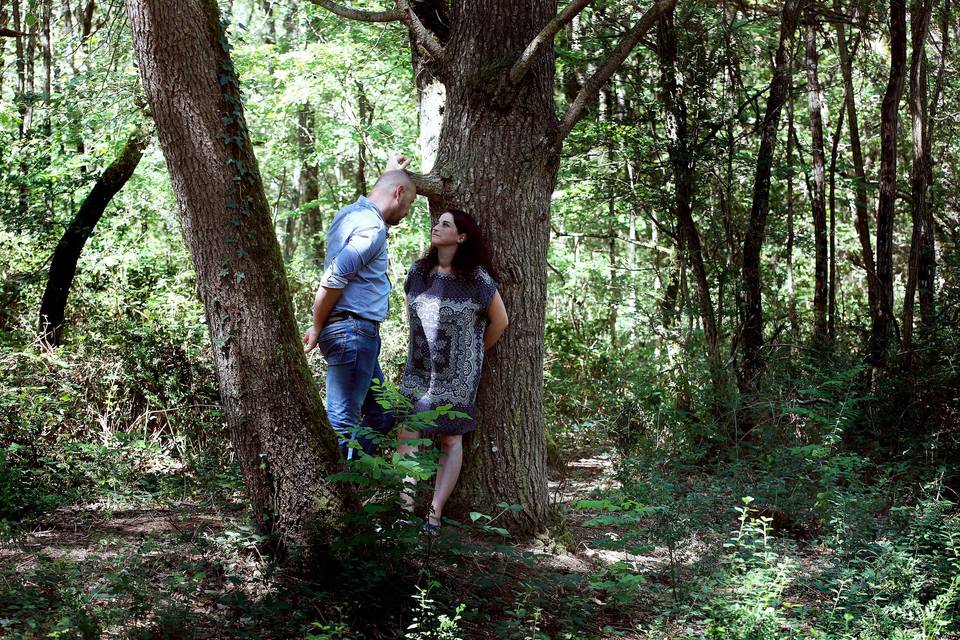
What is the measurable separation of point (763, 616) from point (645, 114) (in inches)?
307

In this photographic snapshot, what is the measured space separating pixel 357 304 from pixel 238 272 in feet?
3.42

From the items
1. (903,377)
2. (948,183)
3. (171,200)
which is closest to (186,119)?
(903,377)

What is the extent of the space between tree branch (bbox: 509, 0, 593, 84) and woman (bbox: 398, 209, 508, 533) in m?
0.89

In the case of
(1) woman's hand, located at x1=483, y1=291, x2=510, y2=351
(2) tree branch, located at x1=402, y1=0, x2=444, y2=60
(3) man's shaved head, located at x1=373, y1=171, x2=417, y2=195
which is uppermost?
(2) tree branch, located at x1=402, y1=0, x2=444, y2=60

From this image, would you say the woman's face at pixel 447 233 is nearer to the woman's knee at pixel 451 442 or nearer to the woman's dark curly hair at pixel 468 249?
the woman's dark curly hair at pixel 468 249

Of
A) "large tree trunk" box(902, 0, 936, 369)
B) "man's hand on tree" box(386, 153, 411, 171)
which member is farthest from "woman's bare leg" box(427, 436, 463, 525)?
"large tree trunk" box(902, 0, 936, 369)

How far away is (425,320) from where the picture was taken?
5.03 m

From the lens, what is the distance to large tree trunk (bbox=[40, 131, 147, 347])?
7.82 meters

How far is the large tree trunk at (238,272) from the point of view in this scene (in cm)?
384

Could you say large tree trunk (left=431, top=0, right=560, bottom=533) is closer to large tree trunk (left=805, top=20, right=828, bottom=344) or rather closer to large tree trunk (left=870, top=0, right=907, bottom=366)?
large tree trunk (left=870, top=0, right=907, bottom=366)

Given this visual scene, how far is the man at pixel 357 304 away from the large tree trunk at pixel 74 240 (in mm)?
3750

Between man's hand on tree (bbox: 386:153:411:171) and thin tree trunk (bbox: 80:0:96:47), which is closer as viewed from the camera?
man's hand on tree (bbox: 386:153:411:171)

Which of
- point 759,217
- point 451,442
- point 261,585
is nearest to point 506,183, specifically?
point 451,442

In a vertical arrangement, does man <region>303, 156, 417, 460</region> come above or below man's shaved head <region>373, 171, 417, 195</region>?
below
